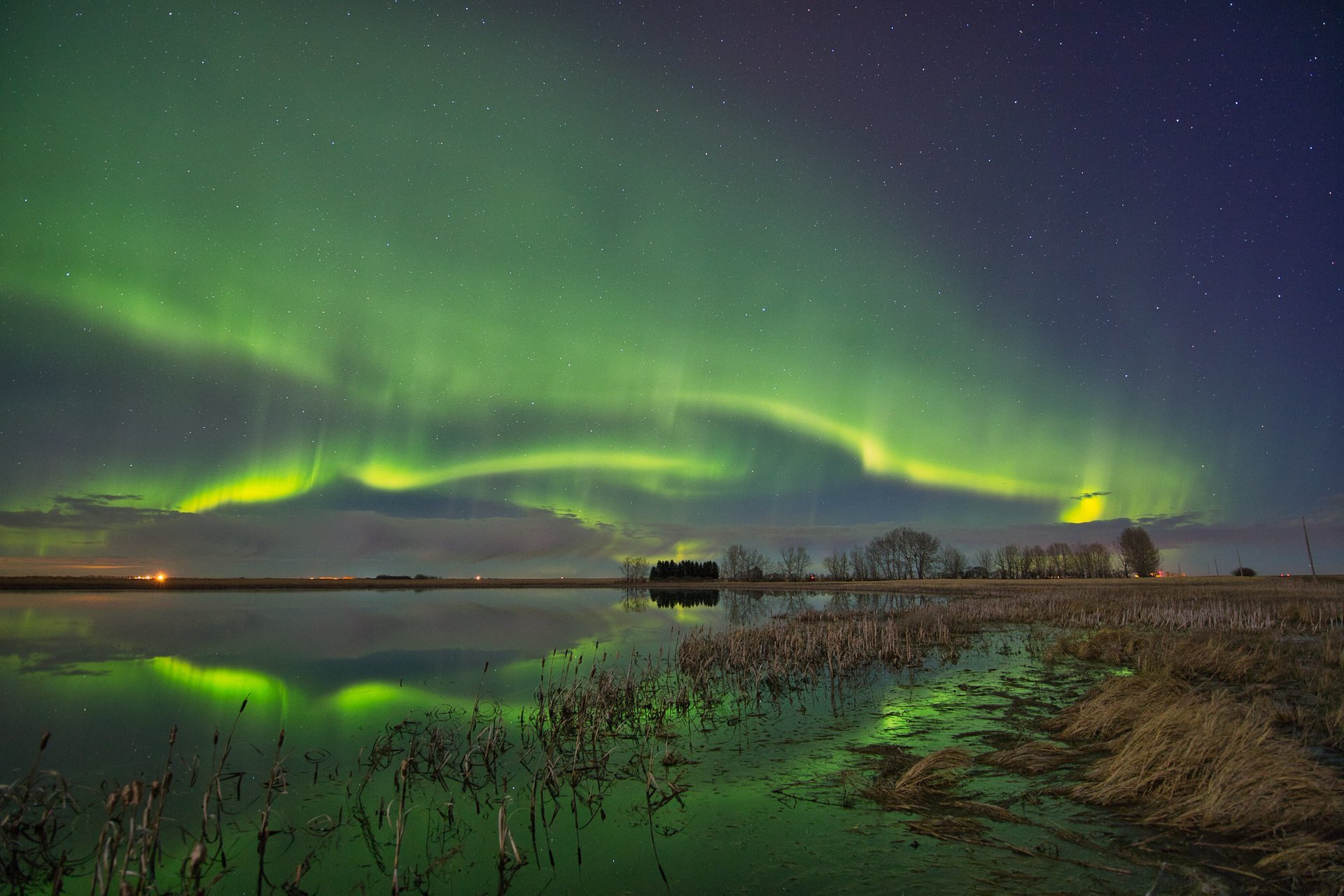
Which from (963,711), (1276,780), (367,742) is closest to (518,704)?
(367,742)

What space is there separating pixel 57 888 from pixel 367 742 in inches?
296

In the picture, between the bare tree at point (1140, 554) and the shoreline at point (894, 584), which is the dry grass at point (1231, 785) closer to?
the shoreline at point (894, 584)

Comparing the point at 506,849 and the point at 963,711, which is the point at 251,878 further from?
the point at 963,711

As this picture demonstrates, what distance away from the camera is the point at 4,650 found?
26812mm

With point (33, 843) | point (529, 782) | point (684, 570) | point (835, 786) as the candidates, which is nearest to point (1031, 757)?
point (835, 786)

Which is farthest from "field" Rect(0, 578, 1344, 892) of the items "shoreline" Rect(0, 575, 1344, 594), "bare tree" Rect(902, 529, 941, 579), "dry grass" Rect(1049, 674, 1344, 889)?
"bare tree" Rect(902, 529, 941, 579)

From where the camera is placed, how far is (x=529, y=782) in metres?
10.8

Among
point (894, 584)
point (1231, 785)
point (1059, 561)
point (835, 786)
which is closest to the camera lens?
point (1231, 785)

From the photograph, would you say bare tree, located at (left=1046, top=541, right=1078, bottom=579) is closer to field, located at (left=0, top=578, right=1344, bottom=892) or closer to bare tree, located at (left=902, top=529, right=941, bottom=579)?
bare tree, located at (left=902, top=529, right=941, bottom=579)

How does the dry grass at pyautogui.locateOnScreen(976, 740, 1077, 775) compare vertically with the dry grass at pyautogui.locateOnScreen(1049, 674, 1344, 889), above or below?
below

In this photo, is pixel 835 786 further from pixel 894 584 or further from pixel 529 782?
pixel 894 584

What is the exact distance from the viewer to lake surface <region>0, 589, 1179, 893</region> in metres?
7.24

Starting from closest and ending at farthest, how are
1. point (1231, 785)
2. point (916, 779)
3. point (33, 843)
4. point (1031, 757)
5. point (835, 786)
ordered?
point (1231, 785) → point (33, 843) → point (916, 779) → point (835, 786) → point (1031, 757)

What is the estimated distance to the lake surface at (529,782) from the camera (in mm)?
7242
